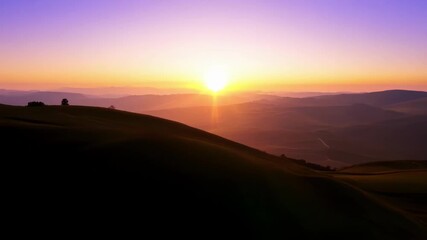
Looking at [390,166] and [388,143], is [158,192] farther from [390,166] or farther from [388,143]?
[388,143]

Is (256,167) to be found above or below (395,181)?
above

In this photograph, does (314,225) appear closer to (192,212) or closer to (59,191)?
(192,212)

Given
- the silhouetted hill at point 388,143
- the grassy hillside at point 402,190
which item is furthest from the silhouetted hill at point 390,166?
the silhouetted hill at point 388,143

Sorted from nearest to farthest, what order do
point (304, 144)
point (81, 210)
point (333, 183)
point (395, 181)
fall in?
point (81, 210) → point (333, 183) → point (395, 181) → point (304, 144)

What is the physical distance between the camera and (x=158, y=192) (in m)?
18.4

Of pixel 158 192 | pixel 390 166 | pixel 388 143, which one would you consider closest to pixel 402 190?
pixel 390 166

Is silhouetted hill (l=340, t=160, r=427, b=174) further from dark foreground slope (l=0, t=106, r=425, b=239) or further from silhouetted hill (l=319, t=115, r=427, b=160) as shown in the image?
silhouetted hill (l=319, t=115, r=427, b=160)

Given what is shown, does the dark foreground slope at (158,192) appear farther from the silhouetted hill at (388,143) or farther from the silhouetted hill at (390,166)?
the silhouetted hill at (388,143)

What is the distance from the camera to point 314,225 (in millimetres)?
20734

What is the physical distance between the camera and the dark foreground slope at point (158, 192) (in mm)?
16681

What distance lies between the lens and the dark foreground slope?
1668cm

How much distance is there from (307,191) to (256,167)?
11.8 ft

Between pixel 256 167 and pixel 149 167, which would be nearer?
pixel 149 167

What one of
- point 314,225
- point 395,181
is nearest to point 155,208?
point 314,225
